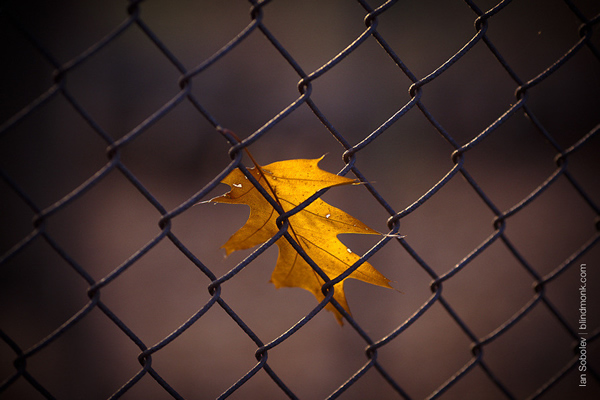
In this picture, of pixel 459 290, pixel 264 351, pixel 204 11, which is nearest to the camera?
pixel 264 351

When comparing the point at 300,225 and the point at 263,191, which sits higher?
the point at 263,191

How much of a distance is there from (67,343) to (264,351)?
183cm

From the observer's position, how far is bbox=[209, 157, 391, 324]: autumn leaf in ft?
2.96

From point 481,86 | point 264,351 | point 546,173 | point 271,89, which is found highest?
point 271,89

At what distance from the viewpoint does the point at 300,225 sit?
983 millimetres

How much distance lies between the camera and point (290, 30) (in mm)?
5211

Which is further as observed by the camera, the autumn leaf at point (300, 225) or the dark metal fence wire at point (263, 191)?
the autumn leaf at point (300, 225)

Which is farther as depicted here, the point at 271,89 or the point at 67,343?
the point at 271,89

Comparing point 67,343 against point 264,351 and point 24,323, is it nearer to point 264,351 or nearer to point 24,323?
point 24,323

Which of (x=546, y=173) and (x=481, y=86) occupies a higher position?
(x=481, y=86)

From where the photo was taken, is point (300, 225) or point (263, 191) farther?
point (300, 225)

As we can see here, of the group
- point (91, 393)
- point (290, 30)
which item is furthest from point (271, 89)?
point (91, 393)

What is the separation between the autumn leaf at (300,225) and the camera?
2.96ft

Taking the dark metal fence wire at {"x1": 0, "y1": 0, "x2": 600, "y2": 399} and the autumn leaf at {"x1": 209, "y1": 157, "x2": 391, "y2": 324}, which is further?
the autumn leaf at {"x1": 209, "y1": 157, "x2": 391, "y2": 324}
